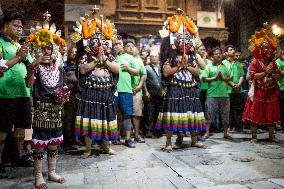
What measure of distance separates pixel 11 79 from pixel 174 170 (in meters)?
2.75

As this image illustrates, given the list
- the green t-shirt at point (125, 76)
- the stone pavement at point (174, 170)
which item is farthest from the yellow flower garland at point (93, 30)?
the stone pavement at point (174, 170)

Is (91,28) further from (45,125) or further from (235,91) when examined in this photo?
(235,91)

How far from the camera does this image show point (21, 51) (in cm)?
427

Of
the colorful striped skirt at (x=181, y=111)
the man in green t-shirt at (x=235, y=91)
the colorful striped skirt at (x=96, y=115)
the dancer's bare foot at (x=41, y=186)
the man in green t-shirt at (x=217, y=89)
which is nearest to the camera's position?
the dancer's bare foot at (x=41, y=186)

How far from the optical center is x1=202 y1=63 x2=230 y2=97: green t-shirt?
26.3ft

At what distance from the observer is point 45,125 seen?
4270 mm

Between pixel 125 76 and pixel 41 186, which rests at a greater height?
pixel 125 76

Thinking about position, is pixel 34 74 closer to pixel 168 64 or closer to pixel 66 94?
pixel 66 94

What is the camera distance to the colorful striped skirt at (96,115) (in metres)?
5.92

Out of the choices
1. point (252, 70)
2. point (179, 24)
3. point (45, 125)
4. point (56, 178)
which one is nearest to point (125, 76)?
point (179, 24)

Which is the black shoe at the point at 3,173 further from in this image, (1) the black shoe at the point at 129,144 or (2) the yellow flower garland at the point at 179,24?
(2) the yellow flower garland at the point at 179,24

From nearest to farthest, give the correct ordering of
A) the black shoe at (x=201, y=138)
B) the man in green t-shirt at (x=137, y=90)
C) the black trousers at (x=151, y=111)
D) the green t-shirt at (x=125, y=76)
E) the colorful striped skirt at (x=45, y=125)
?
the colorful striped skirt at (x=45, y=125) → the green t-shirt at (x=125, y=76) → the black shoe at (x=201, y=138) → the man in green t-shirt at (x=137, y=90) → the black trousers at (x=151, y=111)

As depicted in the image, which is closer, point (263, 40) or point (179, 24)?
point (179, 24)

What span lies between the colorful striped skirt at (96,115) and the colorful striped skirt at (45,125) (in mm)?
1525
